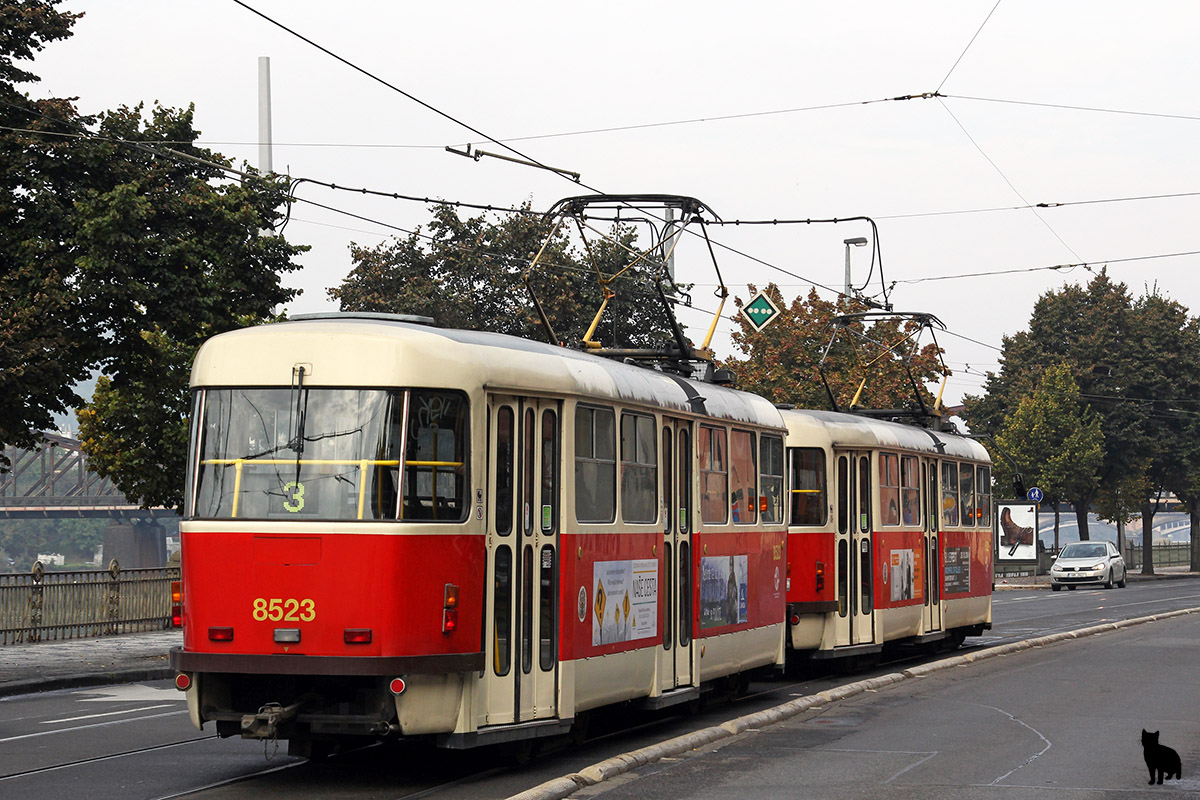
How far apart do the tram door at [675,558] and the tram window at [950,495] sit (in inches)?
383

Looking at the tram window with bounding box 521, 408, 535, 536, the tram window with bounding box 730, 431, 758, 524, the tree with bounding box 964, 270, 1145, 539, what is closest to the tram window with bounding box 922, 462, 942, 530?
the tram window with bounding box 730, 431, 758, 524

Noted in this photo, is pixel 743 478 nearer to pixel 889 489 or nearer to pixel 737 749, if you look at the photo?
pixel 737 749

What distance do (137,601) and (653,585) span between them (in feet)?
52.9

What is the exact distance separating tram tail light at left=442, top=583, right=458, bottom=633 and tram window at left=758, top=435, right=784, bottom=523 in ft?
20.9

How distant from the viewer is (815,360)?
162 ft

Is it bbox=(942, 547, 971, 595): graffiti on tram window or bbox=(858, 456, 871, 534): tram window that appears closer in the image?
bbox=(858, 456, 871, 534): tram window

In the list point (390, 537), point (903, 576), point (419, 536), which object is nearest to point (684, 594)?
point (419, 536)

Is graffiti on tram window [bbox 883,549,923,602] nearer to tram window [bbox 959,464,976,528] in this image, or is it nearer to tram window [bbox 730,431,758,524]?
tram window [bbox 959,464,976,528]

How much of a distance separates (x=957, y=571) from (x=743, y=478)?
344 inches

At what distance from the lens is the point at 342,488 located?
10070 mm

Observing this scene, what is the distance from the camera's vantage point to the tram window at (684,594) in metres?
13.7

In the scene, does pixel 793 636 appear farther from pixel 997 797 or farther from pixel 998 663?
pixel 997 797

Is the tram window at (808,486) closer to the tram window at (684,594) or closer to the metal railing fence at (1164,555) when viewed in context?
the tram window at (684,594)

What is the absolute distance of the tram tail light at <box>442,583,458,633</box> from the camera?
1015 centimetres
